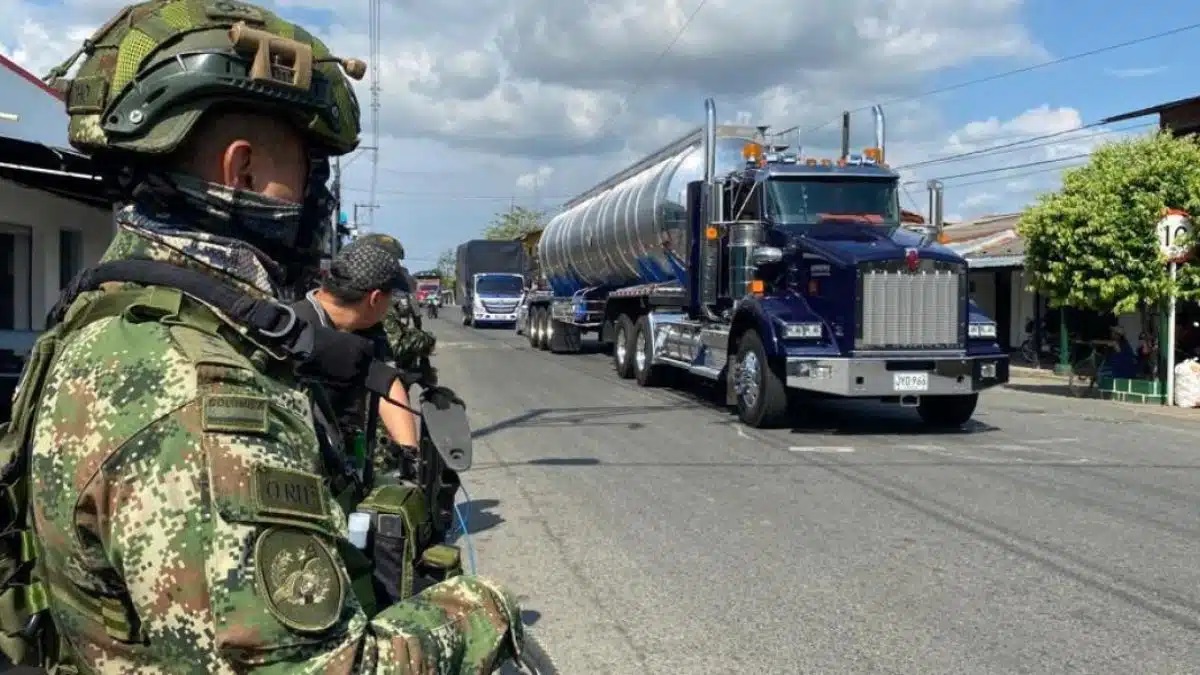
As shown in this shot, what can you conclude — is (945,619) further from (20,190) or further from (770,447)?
(20,190)

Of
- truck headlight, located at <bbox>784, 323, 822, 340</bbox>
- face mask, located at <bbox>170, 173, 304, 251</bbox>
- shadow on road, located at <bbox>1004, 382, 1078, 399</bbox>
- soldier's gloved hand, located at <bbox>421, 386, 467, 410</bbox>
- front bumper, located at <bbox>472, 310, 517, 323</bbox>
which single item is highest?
front bumper, located at <bbox>472, 310, 517, 323</bbox>

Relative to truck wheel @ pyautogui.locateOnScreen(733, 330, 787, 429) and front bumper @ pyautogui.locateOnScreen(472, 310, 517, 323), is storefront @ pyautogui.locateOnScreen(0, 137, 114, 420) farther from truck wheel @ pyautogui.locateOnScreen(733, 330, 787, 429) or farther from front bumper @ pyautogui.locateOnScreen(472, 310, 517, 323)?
front bumper @ pyautogui.locateOnScreen(472, 310, 517, 323)

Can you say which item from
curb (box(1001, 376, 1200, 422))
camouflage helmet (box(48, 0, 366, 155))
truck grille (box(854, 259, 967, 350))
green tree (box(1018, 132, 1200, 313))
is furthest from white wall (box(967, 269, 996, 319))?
camouflage helmet (box(48, 0, 366, 155))

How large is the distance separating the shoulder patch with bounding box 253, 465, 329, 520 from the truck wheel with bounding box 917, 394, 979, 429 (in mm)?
11040

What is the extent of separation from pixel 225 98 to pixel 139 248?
27cm

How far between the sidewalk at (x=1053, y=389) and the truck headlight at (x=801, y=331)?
432 cm

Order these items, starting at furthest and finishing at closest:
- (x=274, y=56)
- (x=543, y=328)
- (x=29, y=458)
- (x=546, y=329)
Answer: (x=543, y=328) < (x=546, y=329) < (x=274, y=56) < (x=29, y=458)

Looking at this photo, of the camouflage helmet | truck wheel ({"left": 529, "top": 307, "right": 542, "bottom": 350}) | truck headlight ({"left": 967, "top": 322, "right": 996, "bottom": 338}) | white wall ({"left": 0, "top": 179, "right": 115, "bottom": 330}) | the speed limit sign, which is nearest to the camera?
the camouflage helmet

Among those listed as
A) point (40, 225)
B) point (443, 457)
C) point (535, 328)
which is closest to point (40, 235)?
point (40, 225)

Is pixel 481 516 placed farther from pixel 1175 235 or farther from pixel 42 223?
pixel 1175 235

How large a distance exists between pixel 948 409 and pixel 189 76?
11.3m

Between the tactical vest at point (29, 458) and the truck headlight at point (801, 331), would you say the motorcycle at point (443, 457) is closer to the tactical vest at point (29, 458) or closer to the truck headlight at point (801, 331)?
the tactical vest at point (29, 458)

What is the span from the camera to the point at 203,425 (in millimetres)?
1355

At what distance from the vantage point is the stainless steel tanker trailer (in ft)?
36.2
